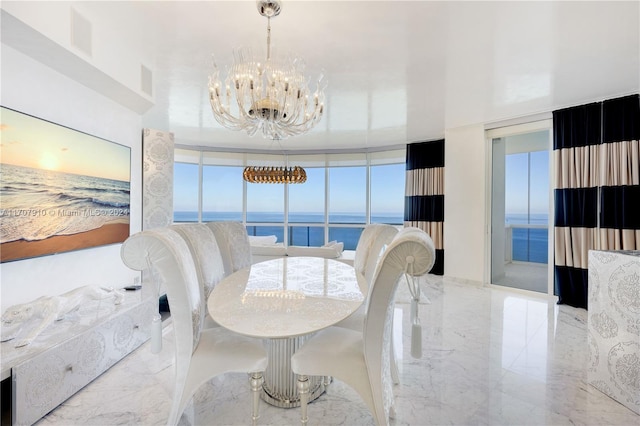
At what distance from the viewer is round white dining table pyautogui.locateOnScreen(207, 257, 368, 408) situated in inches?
51.3

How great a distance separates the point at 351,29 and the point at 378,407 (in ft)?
7.79

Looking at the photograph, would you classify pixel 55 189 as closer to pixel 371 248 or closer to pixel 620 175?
pixel 371 248

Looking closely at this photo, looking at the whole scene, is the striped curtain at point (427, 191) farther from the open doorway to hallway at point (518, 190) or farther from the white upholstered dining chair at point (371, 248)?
the white upholstered dining chair at point (371, 248)

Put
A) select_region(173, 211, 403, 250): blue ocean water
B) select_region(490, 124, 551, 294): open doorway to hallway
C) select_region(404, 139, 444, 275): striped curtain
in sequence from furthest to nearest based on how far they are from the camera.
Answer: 1. select_region(173, 211, 403, 250): blue ocean water
2. select_region(404, 139, 444, 275): striped curtain
3. select_region(490, 124, 551, 294): open doorway to hallway

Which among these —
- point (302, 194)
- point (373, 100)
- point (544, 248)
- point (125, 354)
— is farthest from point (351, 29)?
point (544, 248)

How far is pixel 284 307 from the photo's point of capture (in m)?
1.51

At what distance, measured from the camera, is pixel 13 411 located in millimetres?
1508

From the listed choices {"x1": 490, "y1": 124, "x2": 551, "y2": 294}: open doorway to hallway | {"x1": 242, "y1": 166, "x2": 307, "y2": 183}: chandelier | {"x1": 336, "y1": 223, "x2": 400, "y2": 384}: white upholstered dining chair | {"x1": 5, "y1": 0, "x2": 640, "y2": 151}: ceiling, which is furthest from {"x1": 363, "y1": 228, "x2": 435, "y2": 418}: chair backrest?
{"x1": 490, "y1": 124, "x2": 551, "y2": 294}: open doorway to hallway

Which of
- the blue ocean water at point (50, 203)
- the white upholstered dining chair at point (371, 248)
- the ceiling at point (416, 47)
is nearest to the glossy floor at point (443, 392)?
the white upholstered dining chair at point (371, 248)

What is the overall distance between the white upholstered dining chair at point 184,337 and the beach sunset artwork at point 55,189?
49.1 inches

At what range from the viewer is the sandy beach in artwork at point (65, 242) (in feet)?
6.36

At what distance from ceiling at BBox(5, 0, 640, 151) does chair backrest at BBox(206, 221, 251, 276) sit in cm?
150

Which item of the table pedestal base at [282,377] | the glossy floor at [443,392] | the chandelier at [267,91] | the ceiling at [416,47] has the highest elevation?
the ceiling at [416,47]

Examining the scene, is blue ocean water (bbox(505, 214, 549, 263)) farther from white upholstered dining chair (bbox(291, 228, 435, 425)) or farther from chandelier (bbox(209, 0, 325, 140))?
white upholstered dining chair (bbox(291, 228, 435, 425))
